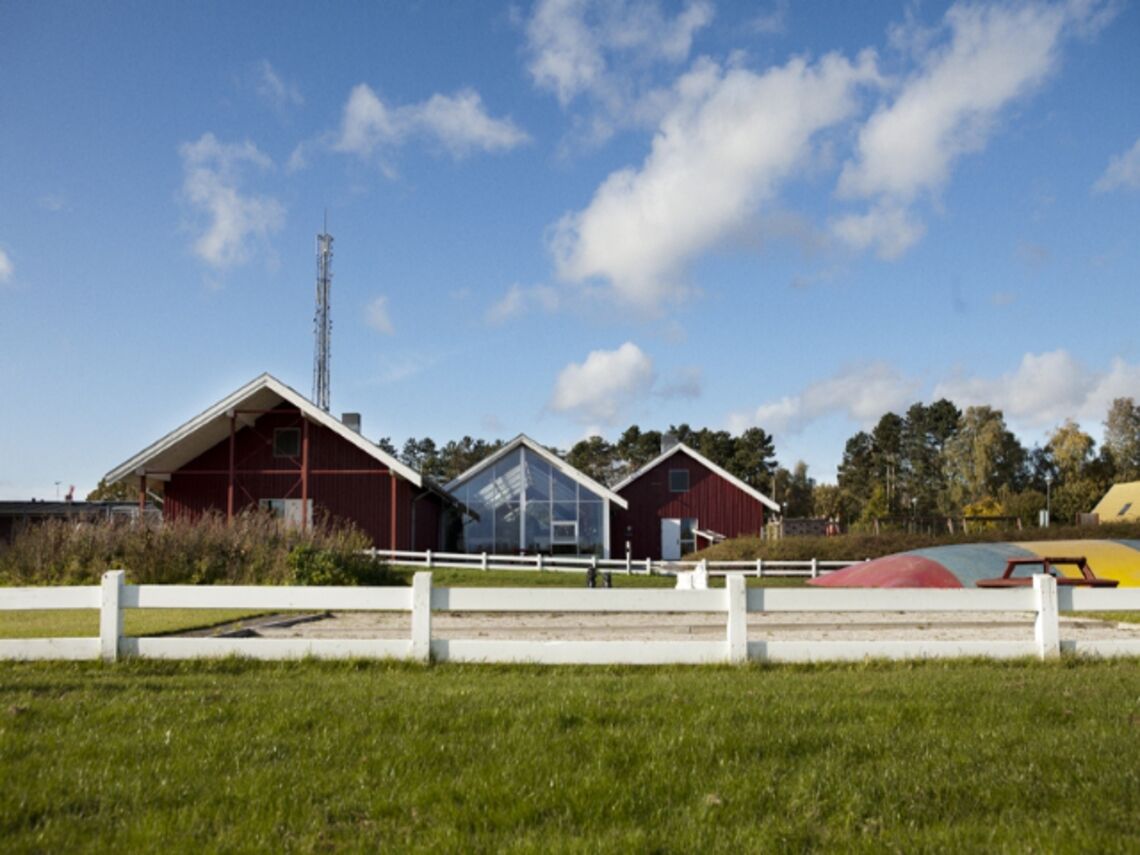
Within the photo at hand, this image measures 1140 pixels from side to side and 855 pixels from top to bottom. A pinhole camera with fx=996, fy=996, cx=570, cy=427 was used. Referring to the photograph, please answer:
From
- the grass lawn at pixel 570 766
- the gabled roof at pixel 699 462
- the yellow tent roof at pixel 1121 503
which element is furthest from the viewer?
the yellow tent roof at pixel 1121 503

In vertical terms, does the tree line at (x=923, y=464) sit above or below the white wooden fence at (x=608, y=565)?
above

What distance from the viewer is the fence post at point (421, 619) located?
961cm

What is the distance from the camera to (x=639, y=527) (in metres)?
46.8

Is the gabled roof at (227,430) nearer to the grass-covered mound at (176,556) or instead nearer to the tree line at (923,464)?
the grass-covered mound at (176,556)

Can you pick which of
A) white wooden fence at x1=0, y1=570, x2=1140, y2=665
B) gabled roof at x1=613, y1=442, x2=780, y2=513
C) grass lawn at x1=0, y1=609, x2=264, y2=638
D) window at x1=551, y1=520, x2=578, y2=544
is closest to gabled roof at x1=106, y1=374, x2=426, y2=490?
window at x1=551, y1=520, x2=578, y2=544

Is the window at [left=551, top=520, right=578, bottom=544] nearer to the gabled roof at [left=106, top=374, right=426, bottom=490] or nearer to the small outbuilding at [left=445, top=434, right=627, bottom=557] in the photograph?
the small outbuilding at [left=445, top=434, right=627, bottom=557]

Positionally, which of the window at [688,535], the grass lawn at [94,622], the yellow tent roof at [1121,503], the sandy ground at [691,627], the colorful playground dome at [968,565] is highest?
the yellow tent roof at [1121,503]

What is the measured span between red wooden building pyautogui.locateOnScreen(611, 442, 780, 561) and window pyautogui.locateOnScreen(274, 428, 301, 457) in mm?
15660

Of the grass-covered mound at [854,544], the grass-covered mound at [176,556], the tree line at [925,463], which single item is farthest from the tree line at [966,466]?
the grass-covered mound at [176,556]

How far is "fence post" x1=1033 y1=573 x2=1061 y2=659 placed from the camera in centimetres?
995

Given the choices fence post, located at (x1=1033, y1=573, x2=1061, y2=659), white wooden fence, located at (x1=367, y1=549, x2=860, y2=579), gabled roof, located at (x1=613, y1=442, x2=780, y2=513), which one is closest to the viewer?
fence post, located at (x1=1033, y1=573, x2=1061, y2=659)

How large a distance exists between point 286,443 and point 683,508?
61.8ft

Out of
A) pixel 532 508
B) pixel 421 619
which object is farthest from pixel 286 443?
pixel 421 619

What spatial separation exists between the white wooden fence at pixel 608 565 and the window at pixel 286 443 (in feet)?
16.9
